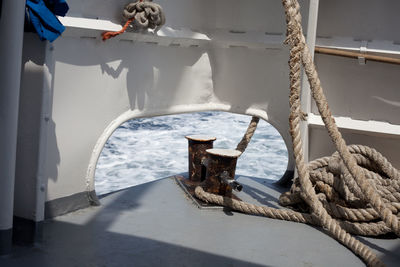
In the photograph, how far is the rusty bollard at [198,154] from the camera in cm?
413

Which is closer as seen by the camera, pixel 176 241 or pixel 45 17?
pixel 45 17

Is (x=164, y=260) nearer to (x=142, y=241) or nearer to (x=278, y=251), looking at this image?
(x=142, y=241)

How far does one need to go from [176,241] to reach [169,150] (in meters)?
6.50

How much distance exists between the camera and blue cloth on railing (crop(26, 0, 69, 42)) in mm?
2701

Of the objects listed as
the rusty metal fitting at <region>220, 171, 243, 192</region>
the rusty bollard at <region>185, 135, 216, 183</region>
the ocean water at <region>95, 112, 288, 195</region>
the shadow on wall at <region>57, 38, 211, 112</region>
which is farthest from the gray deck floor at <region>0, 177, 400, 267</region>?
the ocean water at <region>95, 112, 288, 195</region>

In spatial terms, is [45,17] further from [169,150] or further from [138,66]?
[169,150]

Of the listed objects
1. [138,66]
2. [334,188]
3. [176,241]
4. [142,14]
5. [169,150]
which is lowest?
[169,150]

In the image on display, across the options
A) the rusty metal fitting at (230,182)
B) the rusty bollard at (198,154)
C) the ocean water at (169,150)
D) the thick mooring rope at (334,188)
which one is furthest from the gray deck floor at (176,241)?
the ocean water at (169,150)

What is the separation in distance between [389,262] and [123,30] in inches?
80.6

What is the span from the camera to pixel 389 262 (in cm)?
303

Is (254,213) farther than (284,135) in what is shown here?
No

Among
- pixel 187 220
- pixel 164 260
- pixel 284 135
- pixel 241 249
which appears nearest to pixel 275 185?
pixel 284 135

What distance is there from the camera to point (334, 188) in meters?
3.68

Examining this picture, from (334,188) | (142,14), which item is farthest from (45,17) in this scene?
(334,188)
